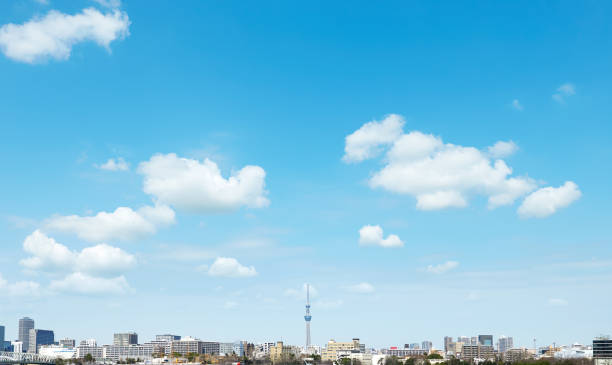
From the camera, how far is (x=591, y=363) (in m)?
194

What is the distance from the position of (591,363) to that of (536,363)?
1066 inches

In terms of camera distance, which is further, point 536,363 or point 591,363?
point 591,363

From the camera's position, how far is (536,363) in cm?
17788
